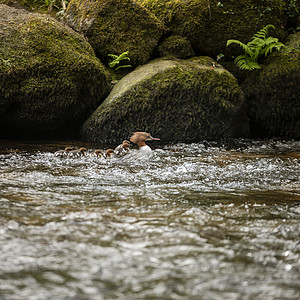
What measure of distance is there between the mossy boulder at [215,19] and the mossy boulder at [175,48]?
0.29m

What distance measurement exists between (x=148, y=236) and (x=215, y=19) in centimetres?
965

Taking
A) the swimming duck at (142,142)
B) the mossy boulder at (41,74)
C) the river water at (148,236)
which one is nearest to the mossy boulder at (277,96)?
the swimming duck at (142,142)

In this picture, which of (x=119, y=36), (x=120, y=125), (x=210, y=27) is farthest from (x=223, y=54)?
(x=120, y=125)

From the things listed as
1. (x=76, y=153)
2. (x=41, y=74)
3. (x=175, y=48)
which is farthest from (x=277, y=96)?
(x=41, y=74)

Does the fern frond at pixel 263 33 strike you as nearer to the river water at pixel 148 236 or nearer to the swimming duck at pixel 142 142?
the swimming duck at pixel 142 142

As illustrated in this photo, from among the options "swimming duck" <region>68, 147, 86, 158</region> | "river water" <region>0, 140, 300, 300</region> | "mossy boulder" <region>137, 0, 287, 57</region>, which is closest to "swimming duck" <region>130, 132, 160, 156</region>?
"swimming duck" <region>68, 147, 86, 158</region>

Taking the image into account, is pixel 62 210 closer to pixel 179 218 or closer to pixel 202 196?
pixel 179 218

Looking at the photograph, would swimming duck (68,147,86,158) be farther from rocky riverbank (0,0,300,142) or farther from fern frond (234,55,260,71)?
fern frond (234,55,260,71)

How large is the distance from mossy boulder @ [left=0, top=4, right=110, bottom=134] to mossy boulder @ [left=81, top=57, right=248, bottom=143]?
2.15 ft

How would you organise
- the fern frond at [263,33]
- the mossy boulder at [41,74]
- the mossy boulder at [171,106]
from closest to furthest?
the mossy boulder at [41,74], the mossy boulder at [171,106], the fern frond at [263,33]

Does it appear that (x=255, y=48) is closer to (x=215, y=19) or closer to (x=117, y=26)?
(x=215, y=19)

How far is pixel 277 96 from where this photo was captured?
33.2ft

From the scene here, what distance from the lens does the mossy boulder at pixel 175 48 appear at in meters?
10.4

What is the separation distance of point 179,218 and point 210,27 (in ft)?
29.9
